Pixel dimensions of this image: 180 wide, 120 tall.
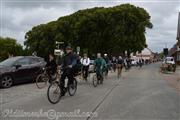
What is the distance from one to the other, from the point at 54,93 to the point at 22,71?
6994 millimetres

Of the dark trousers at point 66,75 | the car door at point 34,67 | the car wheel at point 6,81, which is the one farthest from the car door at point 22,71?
the dark trousers at point 66,75

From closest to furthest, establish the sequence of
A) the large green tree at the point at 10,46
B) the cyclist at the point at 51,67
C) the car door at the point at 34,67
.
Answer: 1. the cyclist at the point at 51,67
2. the car door at the point at 34,67
3. the large green tree at the point at 10,46

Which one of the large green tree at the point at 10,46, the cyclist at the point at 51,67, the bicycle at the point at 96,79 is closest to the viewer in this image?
the cyclist at the point at 51,67

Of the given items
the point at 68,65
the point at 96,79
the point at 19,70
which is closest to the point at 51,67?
the point at 19,70

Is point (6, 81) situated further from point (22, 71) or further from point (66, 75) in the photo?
point (66, 75)

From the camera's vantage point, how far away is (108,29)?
54250mm

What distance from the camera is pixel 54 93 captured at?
420 inches

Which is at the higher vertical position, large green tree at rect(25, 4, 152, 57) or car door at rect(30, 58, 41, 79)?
large green tree at rect(25, 4, 152, 57)

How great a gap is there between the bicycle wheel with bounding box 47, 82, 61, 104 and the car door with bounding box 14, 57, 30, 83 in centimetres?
635

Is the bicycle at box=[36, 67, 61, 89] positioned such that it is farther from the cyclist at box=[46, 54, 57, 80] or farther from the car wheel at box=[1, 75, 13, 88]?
the car wheel at box=[1, 75, 13, 88]

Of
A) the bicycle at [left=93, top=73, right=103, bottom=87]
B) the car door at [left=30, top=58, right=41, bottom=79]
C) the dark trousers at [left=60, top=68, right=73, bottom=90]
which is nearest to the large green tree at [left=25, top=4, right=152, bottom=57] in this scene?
the car door at [left=30, top=58, right=41, bottom=79]

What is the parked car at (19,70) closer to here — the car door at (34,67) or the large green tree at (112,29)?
the car door at (34,67)

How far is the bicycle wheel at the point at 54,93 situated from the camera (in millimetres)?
10406

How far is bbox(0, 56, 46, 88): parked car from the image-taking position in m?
16.1
